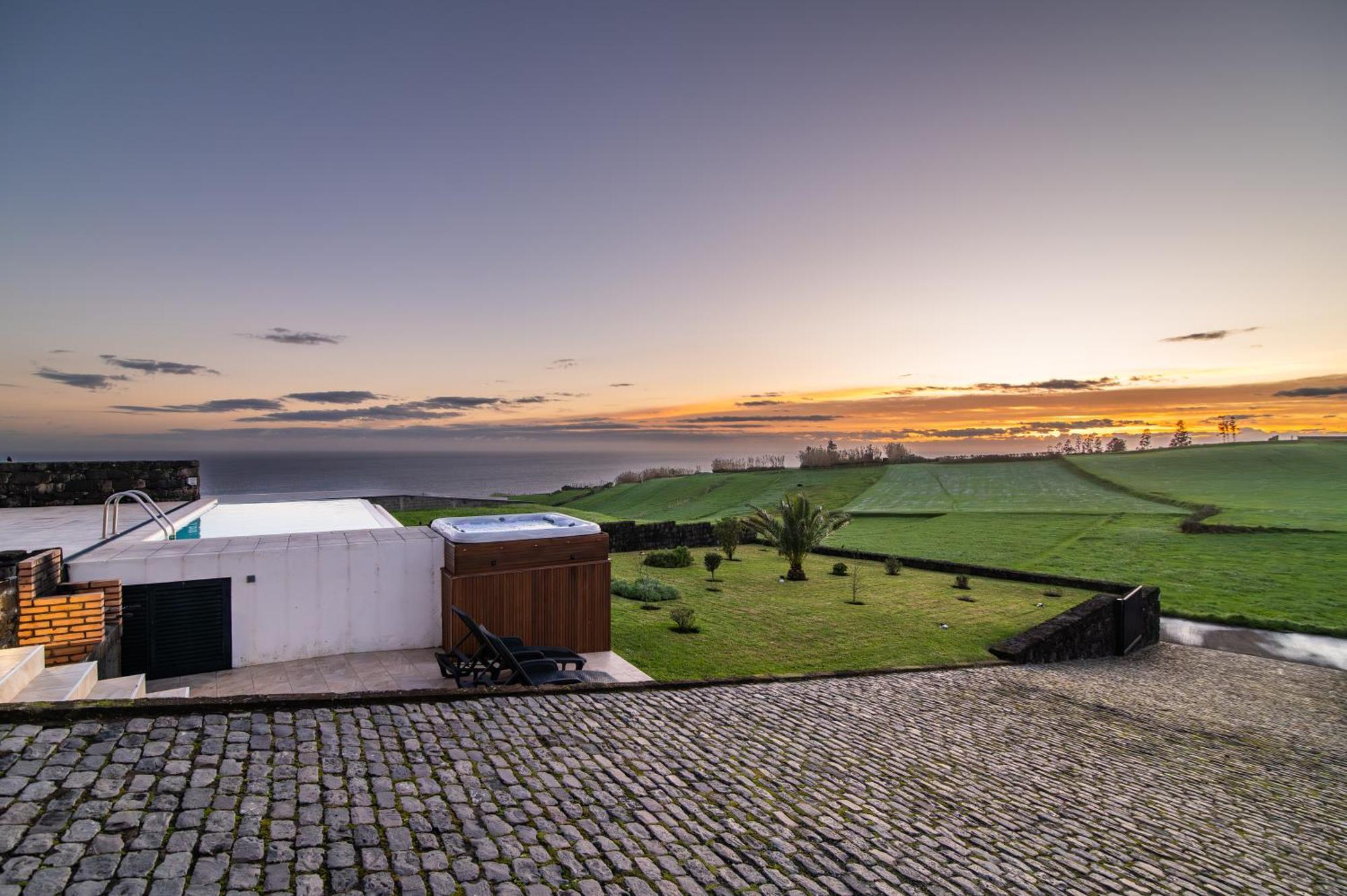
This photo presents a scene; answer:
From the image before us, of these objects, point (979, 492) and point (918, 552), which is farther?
point (979, 492)

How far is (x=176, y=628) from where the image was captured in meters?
8.65

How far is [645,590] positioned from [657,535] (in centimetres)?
877

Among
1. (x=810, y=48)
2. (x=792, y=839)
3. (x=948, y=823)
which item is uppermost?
(x=810, y=48)

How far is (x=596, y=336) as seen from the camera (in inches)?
987

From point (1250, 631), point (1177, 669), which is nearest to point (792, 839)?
point (1177, 669)

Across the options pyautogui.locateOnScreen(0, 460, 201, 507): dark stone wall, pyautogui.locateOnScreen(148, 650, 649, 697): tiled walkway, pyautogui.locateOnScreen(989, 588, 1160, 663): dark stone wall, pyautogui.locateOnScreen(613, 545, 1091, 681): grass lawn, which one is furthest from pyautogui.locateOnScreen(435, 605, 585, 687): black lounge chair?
pyautogui.locateOnScreen(0, 460, 201, 507): dark stone wall

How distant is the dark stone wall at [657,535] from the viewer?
2411 centimetres

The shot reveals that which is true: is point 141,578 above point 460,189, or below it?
below

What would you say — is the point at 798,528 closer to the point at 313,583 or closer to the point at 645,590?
the point at 645,590

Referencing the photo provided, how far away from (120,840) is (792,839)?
3.93 meters

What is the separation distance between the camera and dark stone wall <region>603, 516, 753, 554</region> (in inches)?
949

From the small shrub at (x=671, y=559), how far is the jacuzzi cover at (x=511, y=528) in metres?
8.90

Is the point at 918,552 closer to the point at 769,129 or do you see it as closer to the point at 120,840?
the point at 769,129

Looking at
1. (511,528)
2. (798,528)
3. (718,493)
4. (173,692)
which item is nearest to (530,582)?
(511,528)
